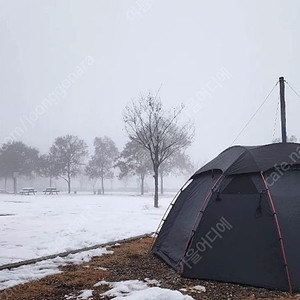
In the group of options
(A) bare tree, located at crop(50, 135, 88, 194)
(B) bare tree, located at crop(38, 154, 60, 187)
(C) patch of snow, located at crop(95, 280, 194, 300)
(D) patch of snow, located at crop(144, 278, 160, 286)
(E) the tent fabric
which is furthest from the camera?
(B) bare tree, located at crop(38, 154, 60, 187)

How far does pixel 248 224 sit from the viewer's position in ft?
20.3

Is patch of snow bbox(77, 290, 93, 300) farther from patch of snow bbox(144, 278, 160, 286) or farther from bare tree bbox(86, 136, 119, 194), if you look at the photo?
bare tree bbox(86, 136, 119, 194)

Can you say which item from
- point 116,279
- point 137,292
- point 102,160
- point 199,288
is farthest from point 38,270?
point 102,160

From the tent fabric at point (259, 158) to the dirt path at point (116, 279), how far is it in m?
2.32

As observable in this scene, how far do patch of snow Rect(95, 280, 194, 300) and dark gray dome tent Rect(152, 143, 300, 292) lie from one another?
108 cm

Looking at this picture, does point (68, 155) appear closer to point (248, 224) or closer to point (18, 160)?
point (18, 160)

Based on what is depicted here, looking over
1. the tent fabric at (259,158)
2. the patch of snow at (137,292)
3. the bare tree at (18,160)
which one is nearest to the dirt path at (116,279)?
the patch of snow at (137,292)

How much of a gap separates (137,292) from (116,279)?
1136 mm

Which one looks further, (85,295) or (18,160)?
(18,160)

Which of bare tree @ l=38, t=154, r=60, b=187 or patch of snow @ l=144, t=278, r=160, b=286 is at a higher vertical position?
bare tree @ l=38, t=154, r=60, b=187

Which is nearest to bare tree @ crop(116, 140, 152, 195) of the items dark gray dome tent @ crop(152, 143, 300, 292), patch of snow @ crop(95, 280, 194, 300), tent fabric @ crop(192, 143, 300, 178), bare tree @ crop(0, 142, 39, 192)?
bare tree @ crop(0, 142, 39, 192)

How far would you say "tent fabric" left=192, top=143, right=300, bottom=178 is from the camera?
6645 millimetres

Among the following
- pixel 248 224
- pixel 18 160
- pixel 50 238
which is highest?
pixel 18 160

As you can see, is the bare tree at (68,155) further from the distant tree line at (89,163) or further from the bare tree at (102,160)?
the bare tree at (102,160)
